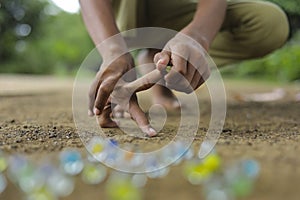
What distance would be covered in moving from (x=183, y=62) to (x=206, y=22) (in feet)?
0.85

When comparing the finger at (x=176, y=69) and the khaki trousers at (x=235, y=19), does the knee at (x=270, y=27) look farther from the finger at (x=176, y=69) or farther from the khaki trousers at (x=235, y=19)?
the finger at (x=176, y=69)

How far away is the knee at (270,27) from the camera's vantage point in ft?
6.29

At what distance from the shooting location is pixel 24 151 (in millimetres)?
1007

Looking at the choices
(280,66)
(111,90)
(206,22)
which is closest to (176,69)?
(111,90)

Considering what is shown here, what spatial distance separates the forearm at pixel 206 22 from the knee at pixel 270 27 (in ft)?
2.00

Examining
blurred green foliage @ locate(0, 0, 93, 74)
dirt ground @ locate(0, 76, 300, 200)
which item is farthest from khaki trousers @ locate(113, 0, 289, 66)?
blurred green foliage @ locate(0, 0, 93, 74)

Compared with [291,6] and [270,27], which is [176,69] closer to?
[270,27]

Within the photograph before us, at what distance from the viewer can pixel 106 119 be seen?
1.31 metres

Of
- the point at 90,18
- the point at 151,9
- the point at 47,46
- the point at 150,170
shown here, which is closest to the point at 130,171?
the point at 150,170

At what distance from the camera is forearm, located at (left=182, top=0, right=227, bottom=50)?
1.21 metres

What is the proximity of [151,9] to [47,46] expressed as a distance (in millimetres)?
9200

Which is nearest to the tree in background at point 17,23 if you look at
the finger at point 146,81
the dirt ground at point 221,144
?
the dirt ground at point 221,144

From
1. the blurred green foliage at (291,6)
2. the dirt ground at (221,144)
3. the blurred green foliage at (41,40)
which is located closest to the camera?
the dirt ground at (221,144)

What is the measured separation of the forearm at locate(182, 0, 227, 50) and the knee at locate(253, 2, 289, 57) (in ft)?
2.00
